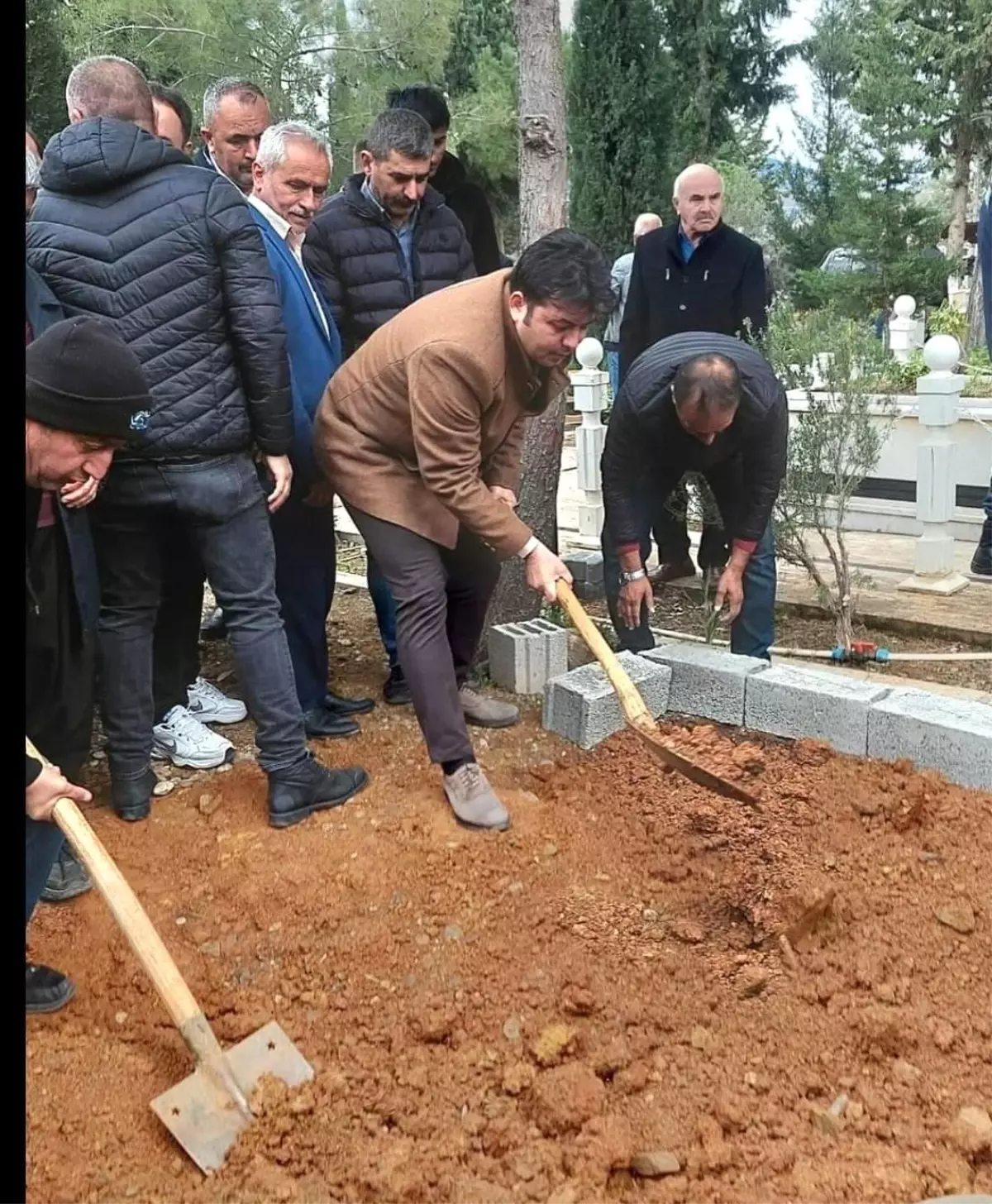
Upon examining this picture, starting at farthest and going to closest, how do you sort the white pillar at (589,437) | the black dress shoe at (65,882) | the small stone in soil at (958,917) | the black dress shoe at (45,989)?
the white pillar at (589,437) < the black dress shoe at (65,882) < the small stone in soil at (958,917) < the black dress shoe at (45,989)

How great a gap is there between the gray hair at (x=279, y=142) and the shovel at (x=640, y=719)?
60.9 inches

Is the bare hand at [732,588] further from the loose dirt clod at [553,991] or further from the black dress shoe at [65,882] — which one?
the black dress shoe at [65,882]

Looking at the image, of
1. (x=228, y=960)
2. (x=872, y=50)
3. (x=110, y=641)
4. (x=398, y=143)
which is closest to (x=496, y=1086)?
(x=228, y=960)

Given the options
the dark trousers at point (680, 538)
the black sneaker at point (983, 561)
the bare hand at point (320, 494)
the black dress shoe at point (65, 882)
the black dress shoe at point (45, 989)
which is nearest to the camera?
the black dress shoe at point (45, 989)

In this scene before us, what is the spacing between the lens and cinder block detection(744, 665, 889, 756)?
3521 millimetres

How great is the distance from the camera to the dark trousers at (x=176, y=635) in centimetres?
356

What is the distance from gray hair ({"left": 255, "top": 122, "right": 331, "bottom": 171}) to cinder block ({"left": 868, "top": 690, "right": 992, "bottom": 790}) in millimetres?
2475

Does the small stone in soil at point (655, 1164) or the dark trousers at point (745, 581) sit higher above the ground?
the dark trousers at point (745, 581)

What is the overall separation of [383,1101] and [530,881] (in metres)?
0.86

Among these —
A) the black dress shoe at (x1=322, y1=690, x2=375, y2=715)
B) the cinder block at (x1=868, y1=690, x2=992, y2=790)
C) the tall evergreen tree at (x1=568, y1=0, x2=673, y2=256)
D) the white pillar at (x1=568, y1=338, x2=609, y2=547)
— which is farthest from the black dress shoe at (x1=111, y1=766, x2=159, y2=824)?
the tall evergreen tree at (x1=568, y1=0, x2=673, y2=256)

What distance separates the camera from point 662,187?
17375 millimetres

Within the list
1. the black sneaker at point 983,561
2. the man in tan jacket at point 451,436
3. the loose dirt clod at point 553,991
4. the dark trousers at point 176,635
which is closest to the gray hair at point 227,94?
the man in tan jacket at point 451,436

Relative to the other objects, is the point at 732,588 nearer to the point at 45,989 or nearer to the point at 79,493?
the point at 79,493

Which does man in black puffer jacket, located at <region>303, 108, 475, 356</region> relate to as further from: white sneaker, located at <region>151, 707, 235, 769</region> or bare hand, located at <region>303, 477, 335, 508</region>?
white sneaker, located at <region>151, 707, 235, 769</region>
